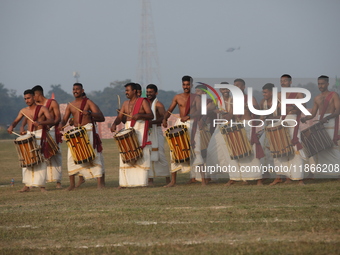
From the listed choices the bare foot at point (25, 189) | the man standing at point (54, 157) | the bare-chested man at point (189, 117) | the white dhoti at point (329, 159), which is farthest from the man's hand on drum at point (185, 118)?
the bare foot at point (25, 189)

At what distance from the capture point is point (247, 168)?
14.7 m

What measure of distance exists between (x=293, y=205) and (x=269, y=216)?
1.23 meters

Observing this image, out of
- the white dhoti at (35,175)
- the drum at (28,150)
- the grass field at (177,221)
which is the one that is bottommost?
the grass field at (177,221)

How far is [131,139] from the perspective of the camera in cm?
1422

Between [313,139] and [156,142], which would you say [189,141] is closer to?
[156,142]

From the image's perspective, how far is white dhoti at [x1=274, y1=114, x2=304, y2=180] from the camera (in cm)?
1436

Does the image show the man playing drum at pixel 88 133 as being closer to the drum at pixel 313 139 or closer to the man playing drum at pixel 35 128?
the man playing drum at pixel 35 128

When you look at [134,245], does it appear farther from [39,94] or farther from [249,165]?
[39,94]

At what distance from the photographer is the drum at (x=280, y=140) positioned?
14.2 meters

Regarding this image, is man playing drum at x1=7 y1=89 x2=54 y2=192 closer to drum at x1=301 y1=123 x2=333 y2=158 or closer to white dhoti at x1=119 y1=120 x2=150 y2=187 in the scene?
white dhoti at x1=119 y1=120 x2=150 y2=187

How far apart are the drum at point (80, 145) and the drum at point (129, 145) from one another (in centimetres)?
60

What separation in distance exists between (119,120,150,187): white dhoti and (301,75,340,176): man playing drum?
3472 mm

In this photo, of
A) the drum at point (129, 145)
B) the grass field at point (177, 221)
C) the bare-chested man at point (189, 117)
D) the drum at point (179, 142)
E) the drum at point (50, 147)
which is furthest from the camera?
the drum at point (50, 147)

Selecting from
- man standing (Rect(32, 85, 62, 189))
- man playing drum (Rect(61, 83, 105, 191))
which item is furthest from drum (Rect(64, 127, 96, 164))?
man standing (Rect(32, 85, 62, 189))
